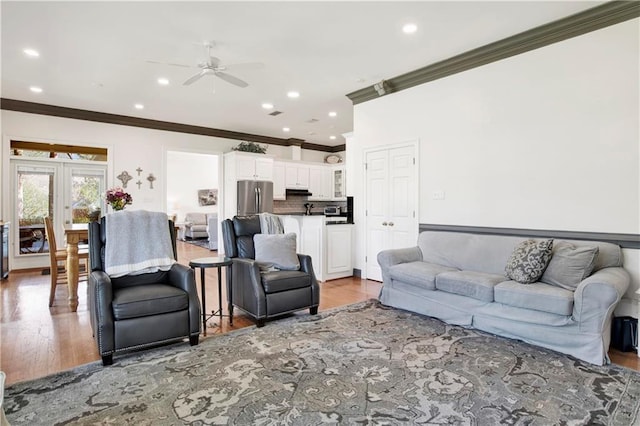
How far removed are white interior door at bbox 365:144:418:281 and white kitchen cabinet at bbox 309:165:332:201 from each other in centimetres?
377

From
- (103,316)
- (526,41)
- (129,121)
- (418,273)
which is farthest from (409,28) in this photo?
(129,121)

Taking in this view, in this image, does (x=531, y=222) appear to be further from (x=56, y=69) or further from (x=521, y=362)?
(x=56, y=69)

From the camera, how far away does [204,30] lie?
361cm

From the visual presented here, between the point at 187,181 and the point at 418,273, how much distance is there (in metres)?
10.5

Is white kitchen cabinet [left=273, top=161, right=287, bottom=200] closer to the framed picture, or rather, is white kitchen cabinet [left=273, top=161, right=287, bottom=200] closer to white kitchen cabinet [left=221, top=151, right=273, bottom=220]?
white kitchen cabinet [left=221, top=151, right=273, bottom=220]

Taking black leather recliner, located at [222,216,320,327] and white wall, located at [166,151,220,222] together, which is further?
white wall, located at [166,151,220,222]

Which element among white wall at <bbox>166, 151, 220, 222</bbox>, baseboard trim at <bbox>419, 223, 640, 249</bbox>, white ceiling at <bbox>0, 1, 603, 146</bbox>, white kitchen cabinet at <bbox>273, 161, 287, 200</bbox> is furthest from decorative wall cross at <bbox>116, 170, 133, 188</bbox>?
baseboard trim at <bbox>419, 223, 640, 249</bbox>

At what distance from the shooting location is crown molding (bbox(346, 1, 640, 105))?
3195mm

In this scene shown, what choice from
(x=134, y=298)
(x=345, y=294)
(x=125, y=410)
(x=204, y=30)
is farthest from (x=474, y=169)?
(x=125, y=410)

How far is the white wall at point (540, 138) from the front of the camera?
3223 millimetres

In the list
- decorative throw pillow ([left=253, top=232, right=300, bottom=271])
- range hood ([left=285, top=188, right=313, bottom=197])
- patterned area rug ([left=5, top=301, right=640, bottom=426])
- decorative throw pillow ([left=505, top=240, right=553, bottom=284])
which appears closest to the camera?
patterned area rug ([left=5, top=301, right=640, bottom=426])

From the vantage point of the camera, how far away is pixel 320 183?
30.8 ft

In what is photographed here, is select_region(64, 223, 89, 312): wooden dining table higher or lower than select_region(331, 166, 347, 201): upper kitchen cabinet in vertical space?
lower

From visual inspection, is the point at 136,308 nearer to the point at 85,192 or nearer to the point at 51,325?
the point at 51,325
